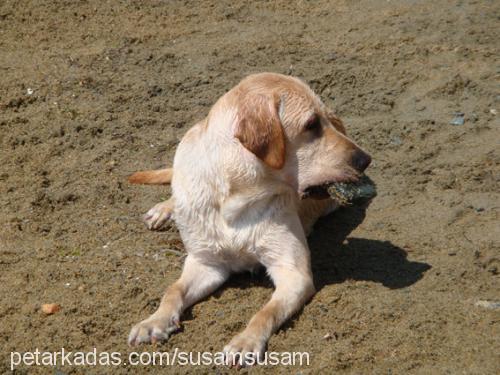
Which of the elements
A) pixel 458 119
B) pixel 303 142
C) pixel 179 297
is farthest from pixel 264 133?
pixel 458 119

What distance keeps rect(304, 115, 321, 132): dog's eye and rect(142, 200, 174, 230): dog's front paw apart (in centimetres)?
155

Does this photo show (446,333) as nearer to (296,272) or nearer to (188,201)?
(296,272)

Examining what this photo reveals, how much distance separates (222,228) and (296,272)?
54 cm

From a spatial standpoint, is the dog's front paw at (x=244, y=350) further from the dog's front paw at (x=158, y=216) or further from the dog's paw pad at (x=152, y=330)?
the dog's front paw at (x=158, y=216)

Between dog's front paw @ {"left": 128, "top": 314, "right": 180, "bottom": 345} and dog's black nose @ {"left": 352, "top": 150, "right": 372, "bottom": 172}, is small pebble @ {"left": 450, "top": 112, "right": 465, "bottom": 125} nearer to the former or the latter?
dog's black nose @ {"left": 352, "top": 150, "right": 372, "bottom": 172}

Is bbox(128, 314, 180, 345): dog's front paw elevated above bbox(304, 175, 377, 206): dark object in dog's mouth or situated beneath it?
situated beneath

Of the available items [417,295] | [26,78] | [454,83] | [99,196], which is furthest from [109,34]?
[417,295]

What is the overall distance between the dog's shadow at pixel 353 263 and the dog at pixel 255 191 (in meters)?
0.29

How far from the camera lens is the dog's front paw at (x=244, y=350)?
4062 millimetres

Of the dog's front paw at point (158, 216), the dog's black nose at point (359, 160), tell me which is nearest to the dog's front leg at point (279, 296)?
the dog's black nose at point (359, 160)

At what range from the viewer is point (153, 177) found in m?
6.04

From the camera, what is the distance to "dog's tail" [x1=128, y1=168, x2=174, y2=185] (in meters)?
6.03

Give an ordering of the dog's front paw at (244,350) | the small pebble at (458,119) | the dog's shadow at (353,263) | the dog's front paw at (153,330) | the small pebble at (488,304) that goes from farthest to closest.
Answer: the small pebble at (458,119), the dog's shadow at (353,263), the small pebble at (488,304), the dog's front paw at (153,330), the dog's front paw at (244,350)

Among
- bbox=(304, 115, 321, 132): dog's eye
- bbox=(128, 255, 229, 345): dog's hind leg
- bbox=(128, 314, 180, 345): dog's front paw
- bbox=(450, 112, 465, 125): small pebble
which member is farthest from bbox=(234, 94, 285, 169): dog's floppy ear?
bbox=(450, 112, 465, 125): small pebble
